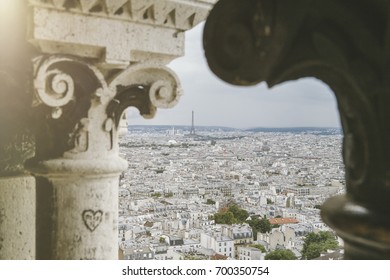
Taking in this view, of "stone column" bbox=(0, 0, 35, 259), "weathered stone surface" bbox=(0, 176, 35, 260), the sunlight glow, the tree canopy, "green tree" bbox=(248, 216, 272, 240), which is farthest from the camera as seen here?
"green tree" bbox=(248, 216, 272, 240)

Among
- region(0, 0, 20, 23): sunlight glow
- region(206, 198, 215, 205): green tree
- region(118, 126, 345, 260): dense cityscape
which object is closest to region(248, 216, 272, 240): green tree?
region(118, 126, 345, 260): dense cityscape

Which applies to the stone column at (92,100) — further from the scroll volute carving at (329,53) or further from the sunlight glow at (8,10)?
the scroll volute carving at (329,53)

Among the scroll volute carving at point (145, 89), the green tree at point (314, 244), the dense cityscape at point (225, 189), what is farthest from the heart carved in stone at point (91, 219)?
the green tree at point (314, 244)

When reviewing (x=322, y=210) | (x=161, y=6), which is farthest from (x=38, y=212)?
(x=322, y=210)

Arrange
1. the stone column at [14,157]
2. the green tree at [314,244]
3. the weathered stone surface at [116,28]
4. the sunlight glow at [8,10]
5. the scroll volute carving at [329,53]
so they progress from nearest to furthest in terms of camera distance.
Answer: the scroll volute carving at [329,53] → the weathered stone surface at [116,28] → the sunlight glow at [8,10] → the stone column at [14,157] → the green tree at [314,244]

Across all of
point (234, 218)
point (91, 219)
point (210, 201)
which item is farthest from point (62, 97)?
point (210, 201)

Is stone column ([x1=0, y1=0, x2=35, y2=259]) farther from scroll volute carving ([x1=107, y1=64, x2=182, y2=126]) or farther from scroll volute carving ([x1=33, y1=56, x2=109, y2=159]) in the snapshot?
scroll volute carving ([x1=107, y1=64, x2=182, y2=126])
